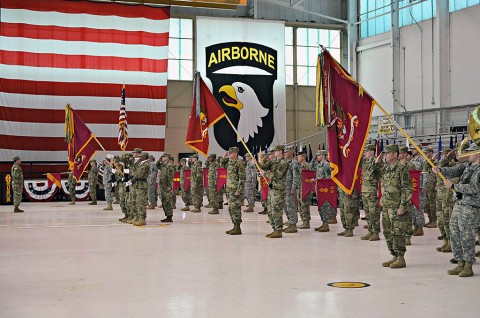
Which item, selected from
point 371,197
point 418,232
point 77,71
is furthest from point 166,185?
point 77,71

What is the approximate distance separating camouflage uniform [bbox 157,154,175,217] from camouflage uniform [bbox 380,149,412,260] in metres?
7.83

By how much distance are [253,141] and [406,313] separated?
26286 millimetres

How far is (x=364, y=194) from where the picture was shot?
12195 mm

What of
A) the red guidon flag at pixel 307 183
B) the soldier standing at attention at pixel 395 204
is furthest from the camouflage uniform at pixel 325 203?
the soldier standing at attention at pixel 395 204

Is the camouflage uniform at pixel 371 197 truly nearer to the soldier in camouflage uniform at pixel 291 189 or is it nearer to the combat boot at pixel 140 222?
the soldier in camouflage uniform at pixel 291 189

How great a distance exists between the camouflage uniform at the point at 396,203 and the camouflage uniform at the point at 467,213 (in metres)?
0.71

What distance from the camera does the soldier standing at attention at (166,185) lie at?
1605cm

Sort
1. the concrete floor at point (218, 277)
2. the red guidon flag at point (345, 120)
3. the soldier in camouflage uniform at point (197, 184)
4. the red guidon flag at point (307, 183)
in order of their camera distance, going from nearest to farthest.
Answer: the concrete floor at point (218, 277)
the red guidon flag at point (345, 120)
the red guidon flag at point (307, 183)
the soldier in camouflage uniform at point (197, 184)

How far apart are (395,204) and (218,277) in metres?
2.55

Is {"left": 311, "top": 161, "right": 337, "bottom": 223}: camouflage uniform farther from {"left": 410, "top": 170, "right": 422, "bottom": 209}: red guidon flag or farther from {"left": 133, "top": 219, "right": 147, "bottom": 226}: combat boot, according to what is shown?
{"left": 133, "top": 219, "right": 147, "bottom": 226}: combat boot

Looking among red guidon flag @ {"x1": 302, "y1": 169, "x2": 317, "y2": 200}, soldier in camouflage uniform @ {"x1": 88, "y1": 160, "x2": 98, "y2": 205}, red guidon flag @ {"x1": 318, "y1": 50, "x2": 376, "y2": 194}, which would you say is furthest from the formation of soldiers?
soldier in camouflage uniform @ {"x1": 88, "y1": 160, "x2": 98, "y2": 205}

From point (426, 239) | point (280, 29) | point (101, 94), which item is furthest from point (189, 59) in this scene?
point (426, 239)

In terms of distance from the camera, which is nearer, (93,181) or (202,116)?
(202,116)

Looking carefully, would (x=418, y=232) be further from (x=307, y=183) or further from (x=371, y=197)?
(x=307, y=183)
